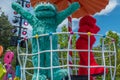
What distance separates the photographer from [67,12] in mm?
3508

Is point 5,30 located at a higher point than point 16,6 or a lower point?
higher

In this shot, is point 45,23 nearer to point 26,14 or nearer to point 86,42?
point 26,14

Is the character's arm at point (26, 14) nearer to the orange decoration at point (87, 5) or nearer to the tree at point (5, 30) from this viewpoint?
the orange decoration at point (87, 5)

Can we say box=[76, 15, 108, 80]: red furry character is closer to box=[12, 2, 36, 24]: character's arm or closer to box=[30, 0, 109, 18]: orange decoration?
box=[30, 0, 109, 18]: orange decoration

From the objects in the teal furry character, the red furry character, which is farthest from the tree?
the teal furry character

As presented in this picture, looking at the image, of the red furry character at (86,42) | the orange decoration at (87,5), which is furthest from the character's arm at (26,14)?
the red furry character at (86,42)

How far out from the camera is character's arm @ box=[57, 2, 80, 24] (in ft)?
11.4

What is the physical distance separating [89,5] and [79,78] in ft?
3.89

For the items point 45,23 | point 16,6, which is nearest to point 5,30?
point 16,6

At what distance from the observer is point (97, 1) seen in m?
4.08

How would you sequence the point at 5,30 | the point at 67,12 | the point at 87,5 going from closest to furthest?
the point at 67,12, the point at 87,5, the point at 5,30

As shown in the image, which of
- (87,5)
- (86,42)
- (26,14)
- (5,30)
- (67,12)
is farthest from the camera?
(5,30)

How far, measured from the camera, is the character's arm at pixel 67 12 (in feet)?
11.4

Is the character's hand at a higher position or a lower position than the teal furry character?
higher
